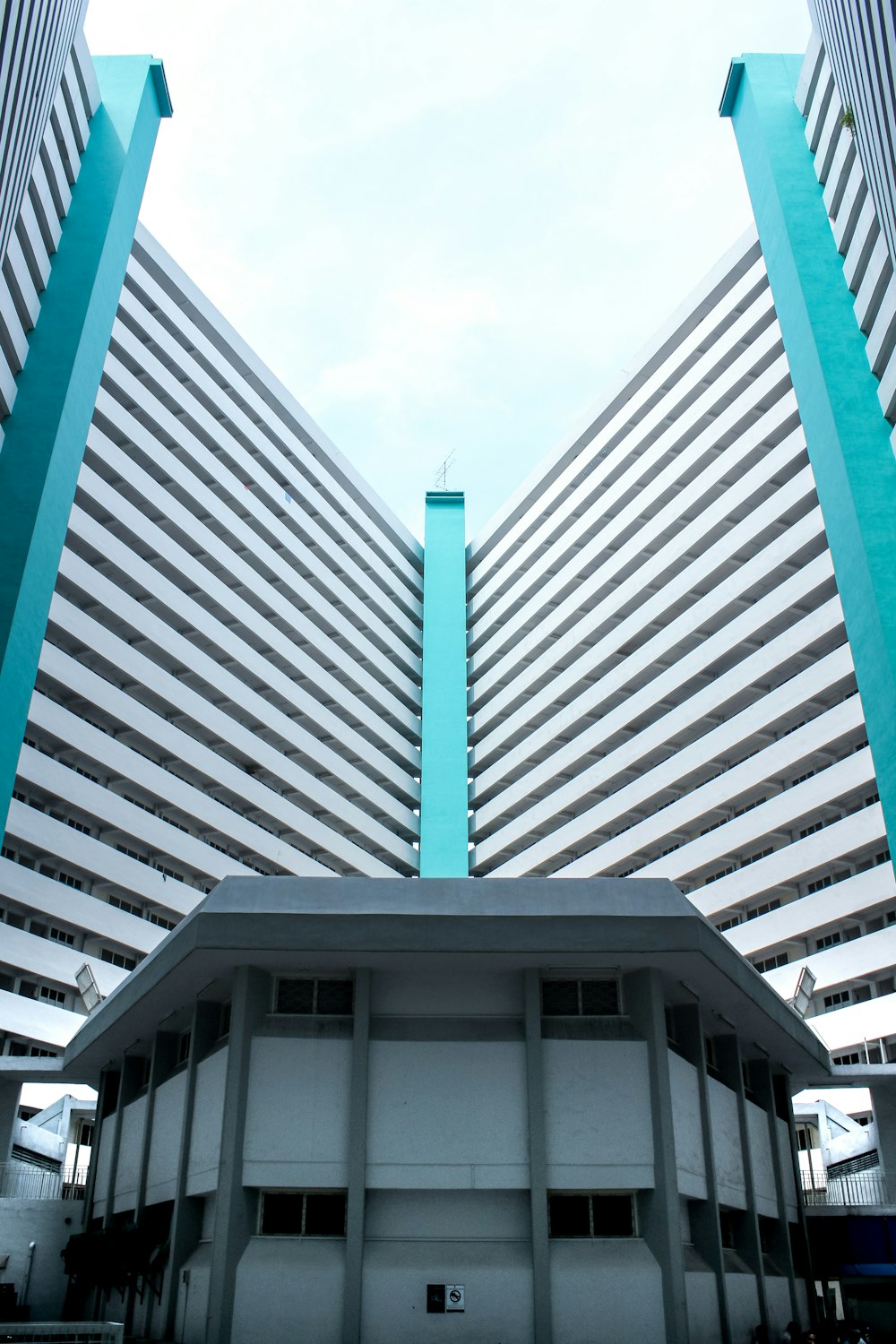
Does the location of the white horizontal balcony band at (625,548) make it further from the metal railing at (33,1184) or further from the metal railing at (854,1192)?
the metal railing at (33,1184)

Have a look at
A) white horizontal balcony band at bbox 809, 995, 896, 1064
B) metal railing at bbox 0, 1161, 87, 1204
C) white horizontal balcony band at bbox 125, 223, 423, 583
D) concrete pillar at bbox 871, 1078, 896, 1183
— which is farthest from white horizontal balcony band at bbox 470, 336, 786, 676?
metal railing at bbox 0, 1161, 87, 1204

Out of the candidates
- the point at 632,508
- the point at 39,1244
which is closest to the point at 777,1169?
the point at 39,1244

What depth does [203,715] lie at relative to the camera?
57375 millimetres

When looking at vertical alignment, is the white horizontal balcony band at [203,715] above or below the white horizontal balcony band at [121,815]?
above

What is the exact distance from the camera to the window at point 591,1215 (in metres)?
17.0

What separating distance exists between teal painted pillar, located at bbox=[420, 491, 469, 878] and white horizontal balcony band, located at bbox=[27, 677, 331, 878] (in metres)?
14.5

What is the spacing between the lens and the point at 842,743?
48.7m

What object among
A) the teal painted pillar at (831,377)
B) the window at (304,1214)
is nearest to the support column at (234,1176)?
the window at (304,1214)

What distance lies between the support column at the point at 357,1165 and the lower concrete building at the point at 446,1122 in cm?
4

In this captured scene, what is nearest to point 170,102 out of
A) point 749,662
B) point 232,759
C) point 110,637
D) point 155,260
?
point 155,260

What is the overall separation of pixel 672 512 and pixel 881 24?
4191cm

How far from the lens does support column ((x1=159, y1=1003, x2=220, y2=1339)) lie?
18000 mm

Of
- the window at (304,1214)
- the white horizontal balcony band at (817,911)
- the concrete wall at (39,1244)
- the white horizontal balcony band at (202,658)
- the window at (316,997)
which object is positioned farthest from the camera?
the white horizontal balcony band at (202,658)

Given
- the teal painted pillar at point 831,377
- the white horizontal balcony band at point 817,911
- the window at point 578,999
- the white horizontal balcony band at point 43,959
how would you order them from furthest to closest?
1. the white horizontal balcony band at point 817,911
2. the white horizontal balcony band at point 43,959
3. the teal painted pillar at point 831,377
4. the window at point 578,999
